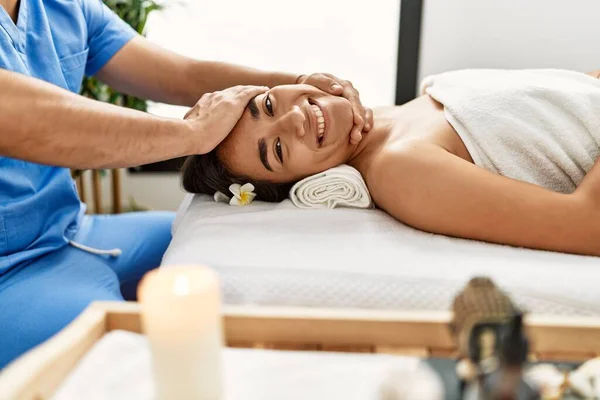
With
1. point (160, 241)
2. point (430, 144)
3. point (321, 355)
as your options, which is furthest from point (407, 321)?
point (160, 241)

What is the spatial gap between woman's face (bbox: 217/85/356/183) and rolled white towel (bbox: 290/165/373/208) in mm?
45

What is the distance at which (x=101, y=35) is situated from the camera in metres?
1.62

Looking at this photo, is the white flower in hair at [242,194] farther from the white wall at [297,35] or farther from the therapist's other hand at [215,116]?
the white wall at [297,35]

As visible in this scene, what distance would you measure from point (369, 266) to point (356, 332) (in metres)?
0.29

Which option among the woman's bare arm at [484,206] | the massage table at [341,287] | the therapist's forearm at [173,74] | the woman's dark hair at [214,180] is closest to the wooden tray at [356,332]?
the massage table at [341,287]

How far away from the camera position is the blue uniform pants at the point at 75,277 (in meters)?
1.12

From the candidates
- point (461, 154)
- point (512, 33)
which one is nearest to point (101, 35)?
point (461, 154)

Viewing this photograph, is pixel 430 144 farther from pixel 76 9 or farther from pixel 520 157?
pixel 76 9

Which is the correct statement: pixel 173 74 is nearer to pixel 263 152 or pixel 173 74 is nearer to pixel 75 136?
pixel 263 152

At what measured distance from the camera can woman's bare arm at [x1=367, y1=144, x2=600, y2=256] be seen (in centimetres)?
114

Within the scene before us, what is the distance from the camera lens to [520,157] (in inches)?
51.2

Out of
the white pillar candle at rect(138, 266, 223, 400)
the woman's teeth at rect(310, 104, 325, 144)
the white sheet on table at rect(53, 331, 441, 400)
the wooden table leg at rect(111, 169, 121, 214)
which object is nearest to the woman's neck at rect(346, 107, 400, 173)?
the woman's teeth at rect(310, 104, 325, 144)

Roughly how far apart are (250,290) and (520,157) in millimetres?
693

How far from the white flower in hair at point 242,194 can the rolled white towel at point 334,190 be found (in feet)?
Result: 0.39
